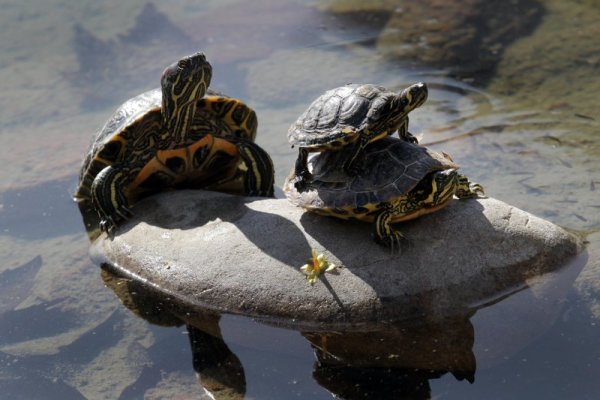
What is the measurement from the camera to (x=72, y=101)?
1028 centimetres

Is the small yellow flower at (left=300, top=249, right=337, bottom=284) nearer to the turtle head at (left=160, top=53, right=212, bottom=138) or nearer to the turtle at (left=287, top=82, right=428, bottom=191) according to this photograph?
the turtle at (left=287, top=82, right=428, bottom=191)

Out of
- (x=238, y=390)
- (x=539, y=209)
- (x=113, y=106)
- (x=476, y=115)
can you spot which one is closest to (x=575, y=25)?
(x=476, y=115)

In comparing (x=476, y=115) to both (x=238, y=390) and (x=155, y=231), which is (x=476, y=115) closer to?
(x=155, y=231)

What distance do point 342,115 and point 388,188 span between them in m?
0.62

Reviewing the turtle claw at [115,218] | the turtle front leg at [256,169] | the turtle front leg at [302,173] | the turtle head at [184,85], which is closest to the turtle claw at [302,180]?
the turtle front leg at [302,173]

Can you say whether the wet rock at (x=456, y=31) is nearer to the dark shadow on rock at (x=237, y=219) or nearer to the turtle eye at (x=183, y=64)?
the turtle eye at (x=183, y=64)

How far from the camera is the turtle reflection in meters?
4.87

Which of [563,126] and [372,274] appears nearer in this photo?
[372,274]

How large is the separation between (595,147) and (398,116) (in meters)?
2.82

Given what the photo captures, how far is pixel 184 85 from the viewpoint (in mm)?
6547

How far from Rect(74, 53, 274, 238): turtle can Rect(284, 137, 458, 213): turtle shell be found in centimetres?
132

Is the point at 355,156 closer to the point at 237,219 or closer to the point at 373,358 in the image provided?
the point at 237,219

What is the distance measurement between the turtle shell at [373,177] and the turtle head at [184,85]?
4.36ft

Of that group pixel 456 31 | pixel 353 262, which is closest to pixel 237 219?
pixel 353 262
